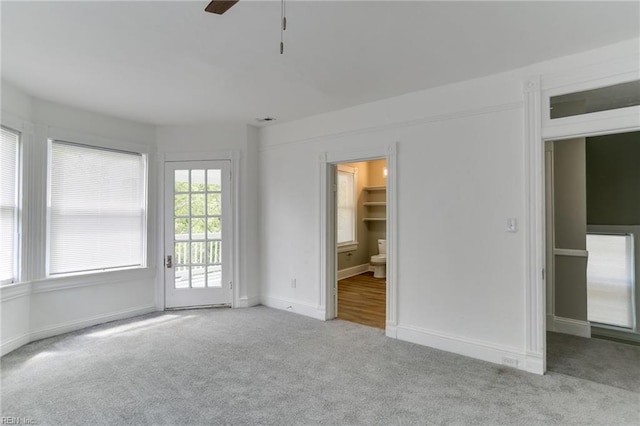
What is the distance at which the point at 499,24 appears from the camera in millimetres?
2301

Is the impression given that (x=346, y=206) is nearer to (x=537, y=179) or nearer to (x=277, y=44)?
(x=537, y=179)

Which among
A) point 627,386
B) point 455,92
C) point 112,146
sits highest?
point 455,92

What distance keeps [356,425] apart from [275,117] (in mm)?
3642

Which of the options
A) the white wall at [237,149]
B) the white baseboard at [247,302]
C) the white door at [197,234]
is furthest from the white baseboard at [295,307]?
the white door at [197,234]

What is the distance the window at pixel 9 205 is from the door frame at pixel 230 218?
Answer: 5.15 ft

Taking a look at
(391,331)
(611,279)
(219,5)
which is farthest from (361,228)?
(219,5)

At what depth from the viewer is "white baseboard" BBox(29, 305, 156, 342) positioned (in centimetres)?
372

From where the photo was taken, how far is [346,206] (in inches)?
288

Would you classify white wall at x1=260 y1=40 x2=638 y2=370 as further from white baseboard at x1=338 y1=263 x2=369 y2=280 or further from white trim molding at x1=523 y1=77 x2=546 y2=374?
white baseboard at x1=338 y1=263 x2=369 y2=280

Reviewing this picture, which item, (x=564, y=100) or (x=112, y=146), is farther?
(x=112, y=146)

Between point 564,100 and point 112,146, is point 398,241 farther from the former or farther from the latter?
point 112,146

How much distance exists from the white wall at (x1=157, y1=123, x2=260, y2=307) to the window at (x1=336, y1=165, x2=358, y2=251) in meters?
2.55

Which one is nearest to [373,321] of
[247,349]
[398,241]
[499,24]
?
[398,241]

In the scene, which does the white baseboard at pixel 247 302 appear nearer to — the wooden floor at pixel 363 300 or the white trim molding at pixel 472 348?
the wooden floor at pixel 363 300
